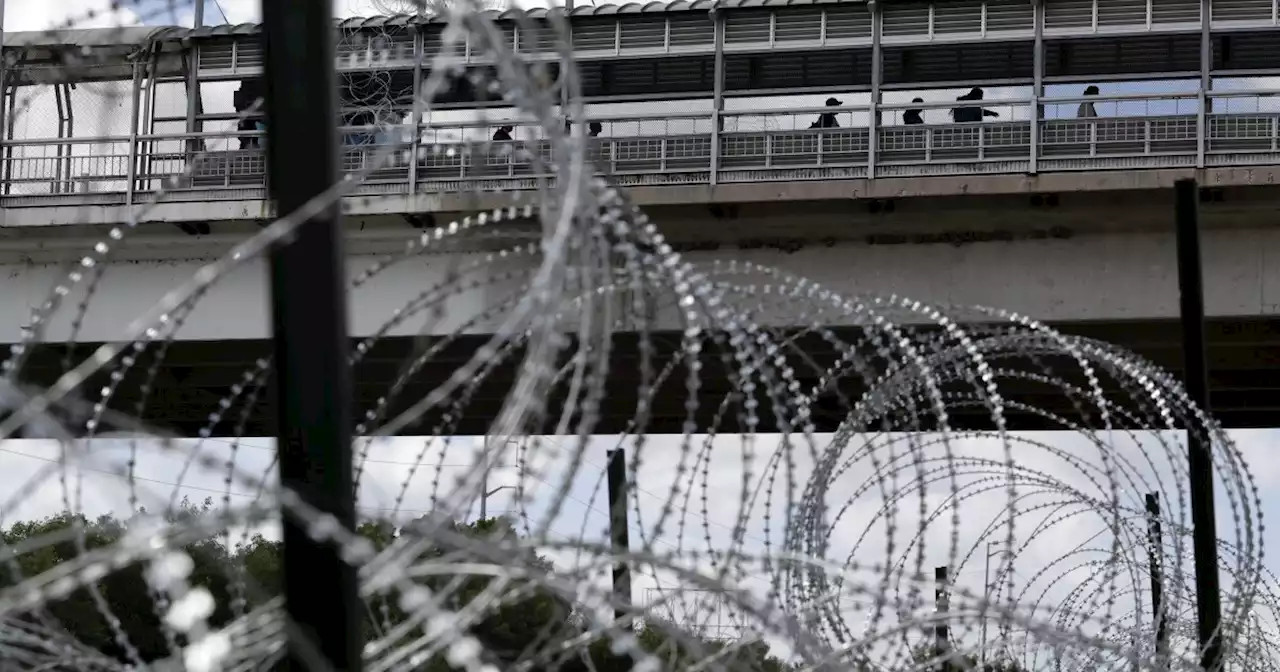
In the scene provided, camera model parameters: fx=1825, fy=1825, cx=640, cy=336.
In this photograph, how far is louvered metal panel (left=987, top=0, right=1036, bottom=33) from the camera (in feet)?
68.5

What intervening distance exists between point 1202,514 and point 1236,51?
12.8m

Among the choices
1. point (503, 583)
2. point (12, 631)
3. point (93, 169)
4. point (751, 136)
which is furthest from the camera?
point (93, 169)

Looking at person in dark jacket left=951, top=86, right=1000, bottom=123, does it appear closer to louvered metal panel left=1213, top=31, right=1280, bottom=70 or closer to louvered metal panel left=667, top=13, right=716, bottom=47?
louvered metal panel left=1213, top=31, right=1280, bottom=70

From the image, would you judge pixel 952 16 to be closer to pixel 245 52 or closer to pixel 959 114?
pixel 959 114

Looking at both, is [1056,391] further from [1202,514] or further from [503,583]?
[503,583]

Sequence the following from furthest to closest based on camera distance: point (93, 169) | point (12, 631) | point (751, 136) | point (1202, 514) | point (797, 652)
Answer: point (93, 169) → point (751, 136) → point (1202, 514) → point (12, 631) → point (797, 652)

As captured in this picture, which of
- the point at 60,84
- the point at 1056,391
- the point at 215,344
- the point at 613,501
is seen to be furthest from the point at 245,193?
the point at 1056,391

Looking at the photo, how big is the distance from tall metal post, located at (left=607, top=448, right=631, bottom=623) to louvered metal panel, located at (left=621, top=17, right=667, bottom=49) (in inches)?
209

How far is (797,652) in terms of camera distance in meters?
4.05

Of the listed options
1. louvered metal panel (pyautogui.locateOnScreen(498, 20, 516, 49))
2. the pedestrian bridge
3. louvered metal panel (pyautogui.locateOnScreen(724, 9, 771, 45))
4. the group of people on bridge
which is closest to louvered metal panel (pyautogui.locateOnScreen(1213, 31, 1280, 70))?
the group of people on bridge

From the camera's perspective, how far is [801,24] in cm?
2141

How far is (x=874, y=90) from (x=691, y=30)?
2965mm

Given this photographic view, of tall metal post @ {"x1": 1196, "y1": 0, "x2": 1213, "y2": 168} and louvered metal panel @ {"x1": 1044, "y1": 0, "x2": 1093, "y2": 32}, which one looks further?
louvered metal panel @ {"x1": 1044, "y1": 0, "x2": 1093, "y2": 32}

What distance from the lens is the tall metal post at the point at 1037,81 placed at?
59.3 feet
